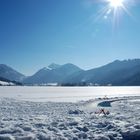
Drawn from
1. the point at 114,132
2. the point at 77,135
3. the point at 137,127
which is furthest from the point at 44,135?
the point at 137,127

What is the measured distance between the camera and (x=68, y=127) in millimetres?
18203

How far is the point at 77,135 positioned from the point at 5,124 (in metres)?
4.67

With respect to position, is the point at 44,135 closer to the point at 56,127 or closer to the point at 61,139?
the point at 61,139

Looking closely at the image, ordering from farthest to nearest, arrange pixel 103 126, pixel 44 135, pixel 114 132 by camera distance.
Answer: pixel 103 126 < pixel 114 132 < pixel 44 135

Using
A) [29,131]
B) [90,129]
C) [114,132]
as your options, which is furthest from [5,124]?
[114,132]

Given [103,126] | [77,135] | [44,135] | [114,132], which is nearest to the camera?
[44,135]

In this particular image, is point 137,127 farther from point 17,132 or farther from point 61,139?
point 17,132

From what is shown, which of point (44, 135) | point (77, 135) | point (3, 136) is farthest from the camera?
point (77, 135)

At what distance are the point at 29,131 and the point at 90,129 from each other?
4.07m

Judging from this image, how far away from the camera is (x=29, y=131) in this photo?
1617 cm

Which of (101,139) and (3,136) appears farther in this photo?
(101,139)

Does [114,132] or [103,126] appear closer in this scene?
[114,132]

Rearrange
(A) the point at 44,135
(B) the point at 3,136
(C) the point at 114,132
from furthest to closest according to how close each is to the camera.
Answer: (C) the point at 114,132
(A) the point at 44,135
(B) the point at 3,136

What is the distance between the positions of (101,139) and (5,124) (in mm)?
6025
